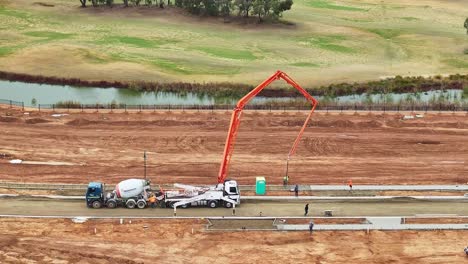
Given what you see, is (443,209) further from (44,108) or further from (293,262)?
(44,108)

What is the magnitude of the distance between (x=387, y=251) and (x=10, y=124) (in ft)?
121

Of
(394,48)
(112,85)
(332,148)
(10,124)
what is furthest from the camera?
(394,48)

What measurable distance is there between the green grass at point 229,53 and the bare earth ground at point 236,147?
2421 centimetres

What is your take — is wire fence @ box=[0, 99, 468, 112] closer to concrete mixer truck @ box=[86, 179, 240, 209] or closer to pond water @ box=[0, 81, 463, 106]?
pond water @ box=[0, 81, 463, 106]

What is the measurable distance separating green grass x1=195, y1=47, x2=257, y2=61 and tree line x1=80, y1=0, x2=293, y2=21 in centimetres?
1641

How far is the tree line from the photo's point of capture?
339ft

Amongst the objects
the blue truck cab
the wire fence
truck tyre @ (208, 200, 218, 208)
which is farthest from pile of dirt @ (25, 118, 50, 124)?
truck tyre @ (208, 200, 218, 208)

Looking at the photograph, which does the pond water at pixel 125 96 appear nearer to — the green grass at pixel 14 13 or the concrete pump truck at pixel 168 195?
the concrete pump truck at pixel 168 195

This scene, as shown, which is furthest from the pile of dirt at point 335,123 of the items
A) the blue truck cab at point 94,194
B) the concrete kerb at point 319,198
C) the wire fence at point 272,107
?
the blue truck cab at point 94,194

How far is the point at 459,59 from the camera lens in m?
89.1

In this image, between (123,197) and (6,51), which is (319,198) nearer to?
(123,197)

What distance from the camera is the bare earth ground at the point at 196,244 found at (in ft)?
120

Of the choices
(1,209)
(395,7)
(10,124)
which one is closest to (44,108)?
(10,124)

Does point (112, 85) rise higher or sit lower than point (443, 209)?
higher
